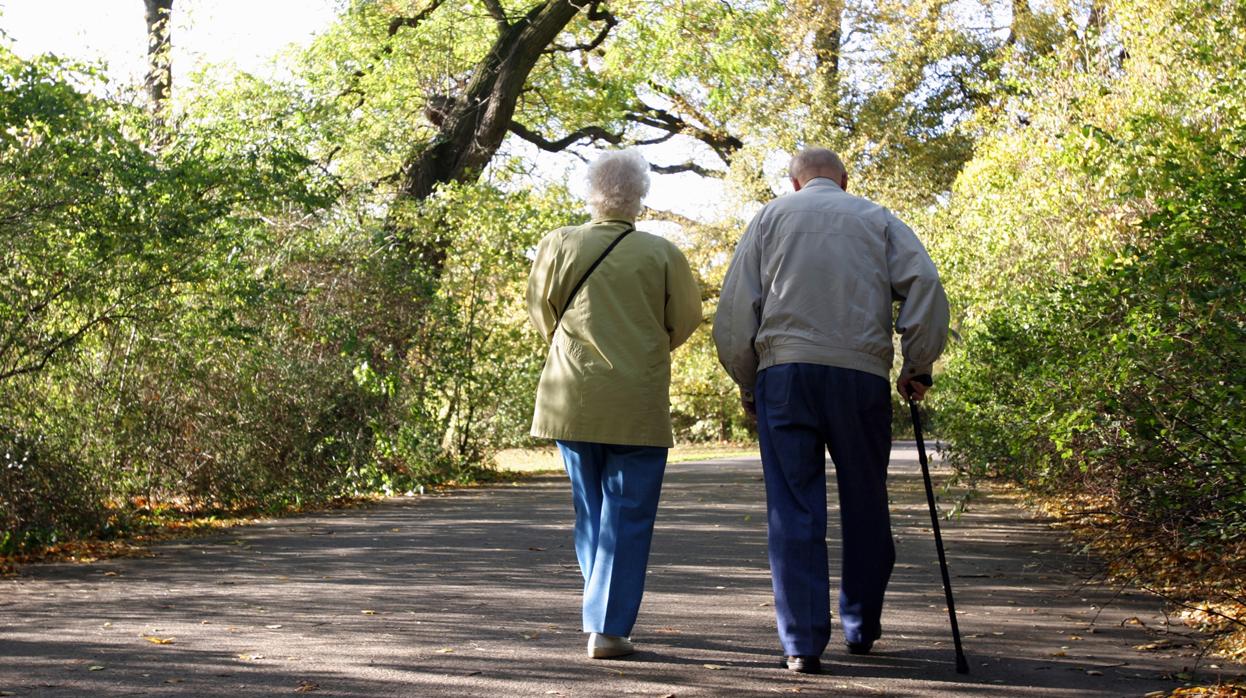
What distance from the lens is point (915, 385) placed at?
6207 millimetres

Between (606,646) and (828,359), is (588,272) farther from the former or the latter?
(606,646)

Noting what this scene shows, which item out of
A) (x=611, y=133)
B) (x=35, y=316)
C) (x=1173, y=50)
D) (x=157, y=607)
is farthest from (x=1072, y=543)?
(x=611, y=133)

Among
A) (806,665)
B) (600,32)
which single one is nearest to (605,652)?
(806,665)

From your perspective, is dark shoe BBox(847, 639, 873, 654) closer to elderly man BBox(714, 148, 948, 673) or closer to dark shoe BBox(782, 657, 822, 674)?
elderly man BBox(714, 148, 948, 673)

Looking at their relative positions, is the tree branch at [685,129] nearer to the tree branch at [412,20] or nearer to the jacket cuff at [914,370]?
the tree branch at [412,20]

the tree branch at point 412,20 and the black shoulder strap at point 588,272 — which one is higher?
the tree branch at point 412,20

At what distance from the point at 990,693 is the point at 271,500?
1010 cm

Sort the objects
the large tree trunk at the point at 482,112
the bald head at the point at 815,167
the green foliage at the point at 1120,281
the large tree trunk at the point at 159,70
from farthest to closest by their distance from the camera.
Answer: the large tree trunk at the point at 482,112, the large tree trunk at the point at 159,70, the green foliage at the point at 1120,281, the bald head at the point at 815,167

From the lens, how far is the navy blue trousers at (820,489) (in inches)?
228

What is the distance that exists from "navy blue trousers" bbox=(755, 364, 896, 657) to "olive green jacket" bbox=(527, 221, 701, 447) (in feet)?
1.64

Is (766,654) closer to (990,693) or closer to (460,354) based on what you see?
(990,693)

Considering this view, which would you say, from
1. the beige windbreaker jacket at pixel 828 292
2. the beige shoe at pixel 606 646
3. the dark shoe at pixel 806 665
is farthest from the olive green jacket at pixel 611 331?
the dark shoe at pixel 806 665

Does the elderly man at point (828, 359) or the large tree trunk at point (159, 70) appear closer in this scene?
the elderly man at point (828, 359)

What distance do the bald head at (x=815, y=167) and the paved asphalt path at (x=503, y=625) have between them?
2.02 meters
